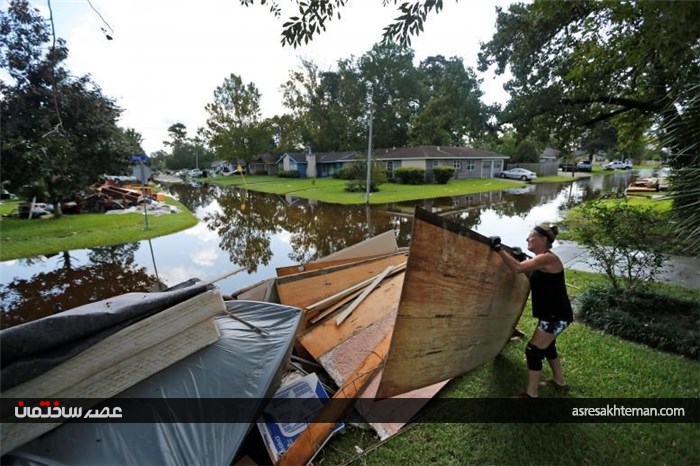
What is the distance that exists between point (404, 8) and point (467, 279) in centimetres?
204

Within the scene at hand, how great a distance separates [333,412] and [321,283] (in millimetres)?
1917

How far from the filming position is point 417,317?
7.38 ft

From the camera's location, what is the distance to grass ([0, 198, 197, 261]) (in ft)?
34.3

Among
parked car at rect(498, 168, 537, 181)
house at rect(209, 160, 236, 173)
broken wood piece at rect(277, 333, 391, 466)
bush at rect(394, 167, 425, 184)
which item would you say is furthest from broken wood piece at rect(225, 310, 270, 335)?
house at rect(209, 160, 236, 173)

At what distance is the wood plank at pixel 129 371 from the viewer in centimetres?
188

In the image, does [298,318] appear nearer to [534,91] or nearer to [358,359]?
[358,359]

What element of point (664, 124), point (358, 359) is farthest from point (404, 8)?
point (664, 124)

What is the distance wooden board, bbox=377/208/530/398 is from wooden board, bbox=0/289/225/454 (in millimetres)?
1573

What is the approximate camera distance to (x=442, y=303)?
235 cm

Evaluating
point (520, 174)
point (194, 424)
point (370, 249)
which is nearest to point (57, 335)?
point (194, 424)

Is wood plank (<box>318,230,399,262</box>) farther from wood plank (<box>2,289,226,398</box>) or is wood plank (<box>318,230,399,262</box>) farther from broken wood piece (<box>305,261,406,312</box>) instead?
wood plank (<box>2,289,226,398</box>)

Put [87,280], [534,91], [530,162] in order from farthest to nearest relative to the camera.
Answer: [530,162], [534,91], [87,280]

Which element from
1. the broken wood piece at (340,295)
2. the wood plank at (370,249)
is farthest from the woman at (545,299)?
the wood plank at (370,249)

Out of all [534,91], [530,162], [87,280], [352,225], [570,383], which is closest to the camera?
[570,383]
